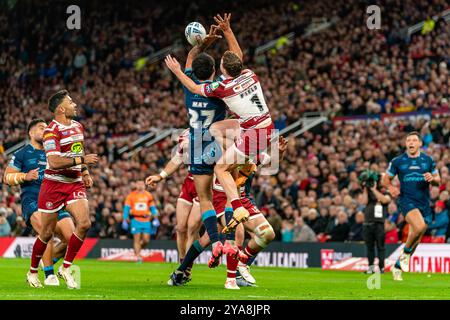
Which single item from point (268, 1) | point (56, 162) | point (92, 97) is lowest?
point (56, 162)

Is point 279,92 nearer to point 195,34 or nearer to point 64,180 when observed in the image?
point 195,34

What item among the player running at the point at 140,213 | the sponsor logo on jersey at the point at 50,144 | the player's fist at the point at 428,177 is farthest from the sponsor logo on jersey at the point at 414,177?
the player running at the point at 140,213

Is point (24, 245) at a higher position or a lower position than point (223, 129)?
lower

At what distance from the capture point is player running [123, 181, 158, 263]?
27.2m


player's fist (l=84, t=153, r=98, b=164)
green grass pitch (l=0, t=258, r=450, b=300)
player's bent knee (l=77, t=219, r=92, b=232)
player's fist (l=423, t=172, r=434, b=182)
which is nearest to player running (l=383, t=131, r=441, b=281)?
player's fist (l=423, t=172, r=434, b=182)

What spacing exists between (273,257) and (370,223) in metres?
5.32

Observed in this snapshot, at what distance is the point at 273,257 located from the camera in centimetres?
2655

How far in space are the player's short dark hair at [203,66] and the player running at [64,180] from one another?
1.88 meters

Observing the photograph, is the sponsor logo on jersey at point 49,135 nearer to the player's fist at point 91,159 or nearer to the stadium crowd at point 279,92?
the player's fist at point 91,159

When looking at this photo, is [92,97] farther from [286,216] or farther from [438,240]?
[438,240]

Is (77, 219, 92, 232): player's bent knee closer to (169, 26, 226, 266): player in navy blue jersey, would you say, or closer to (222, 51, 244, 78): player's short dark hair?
(169, 26, 226, 266): player in navy blue jersey
